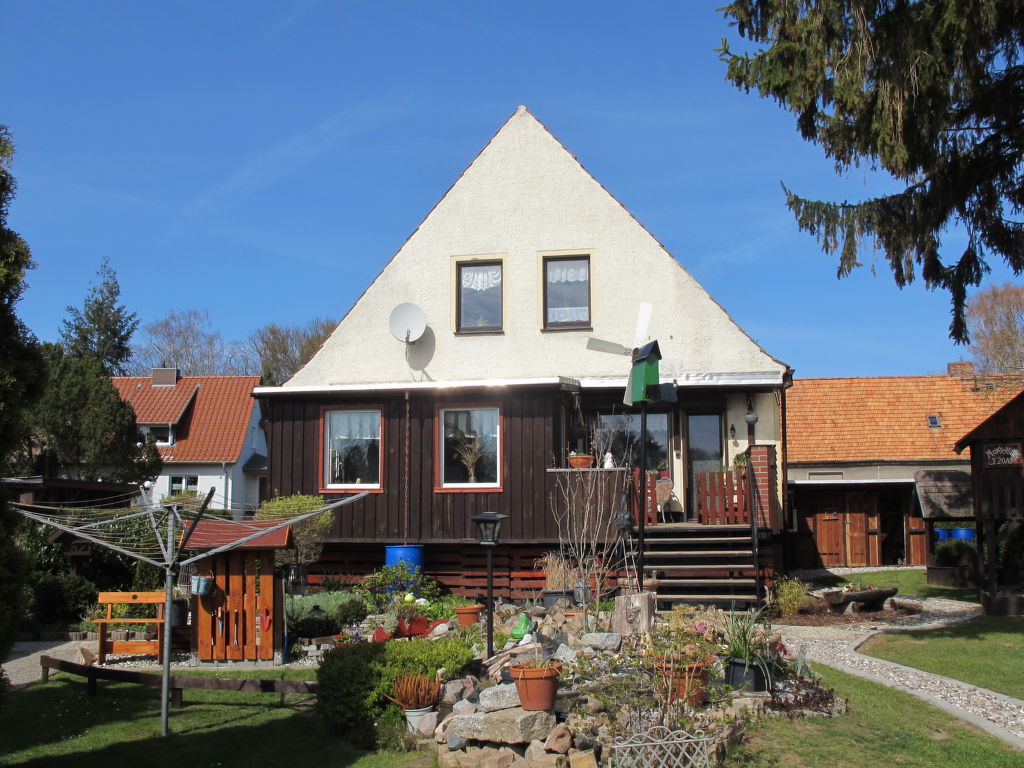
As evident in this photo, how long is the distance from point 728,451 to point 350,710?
9031 millimetres

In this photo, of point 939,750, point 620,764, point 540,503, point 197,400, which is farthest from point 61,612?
point 197,400

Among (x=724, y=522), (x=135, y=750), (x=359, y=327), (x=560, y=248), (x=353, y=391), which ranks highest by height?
(x=560, y=248)

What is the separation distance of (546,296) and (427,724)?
32.0 ft

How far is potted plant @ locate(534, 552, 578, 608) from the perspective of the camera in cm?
1190

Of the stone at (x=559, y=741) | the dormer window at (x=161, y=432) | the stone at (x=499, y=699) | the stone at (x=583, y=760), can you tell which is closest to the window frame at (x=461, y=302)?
the stone at (x=499, y=699)

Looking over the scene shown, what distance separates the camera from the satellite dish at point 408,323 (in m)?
16.2

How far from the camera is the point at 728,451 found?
610 inches

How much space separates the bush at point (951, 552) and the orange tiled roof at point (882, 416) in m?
5.06

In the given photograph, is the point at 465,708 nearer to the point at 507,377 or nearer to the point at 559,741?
the point at 559,741

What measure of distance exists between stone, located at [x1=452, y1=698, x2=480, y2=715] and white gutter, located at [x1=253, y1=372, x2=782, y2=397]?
25.0 feet

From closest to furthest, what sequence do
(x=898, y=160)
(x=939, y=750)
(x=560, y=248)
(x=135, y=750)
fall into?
(x=939, y=750)
(x=135, y=750)
(x=898, y=160)
(x=560, y=248)

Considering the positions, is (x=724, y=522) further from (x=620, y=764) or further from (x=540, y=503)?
(x=620, y=764)

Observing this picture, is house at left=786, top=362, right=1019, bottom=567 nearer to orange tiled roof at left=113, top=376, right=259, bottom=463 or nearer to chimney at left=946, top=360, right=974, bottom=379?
chimney at left=946, top=360, right=974, bottom=379

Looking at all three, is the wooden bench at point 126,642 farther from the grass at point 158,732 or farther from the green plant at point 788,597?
the green plant at point 788,597
